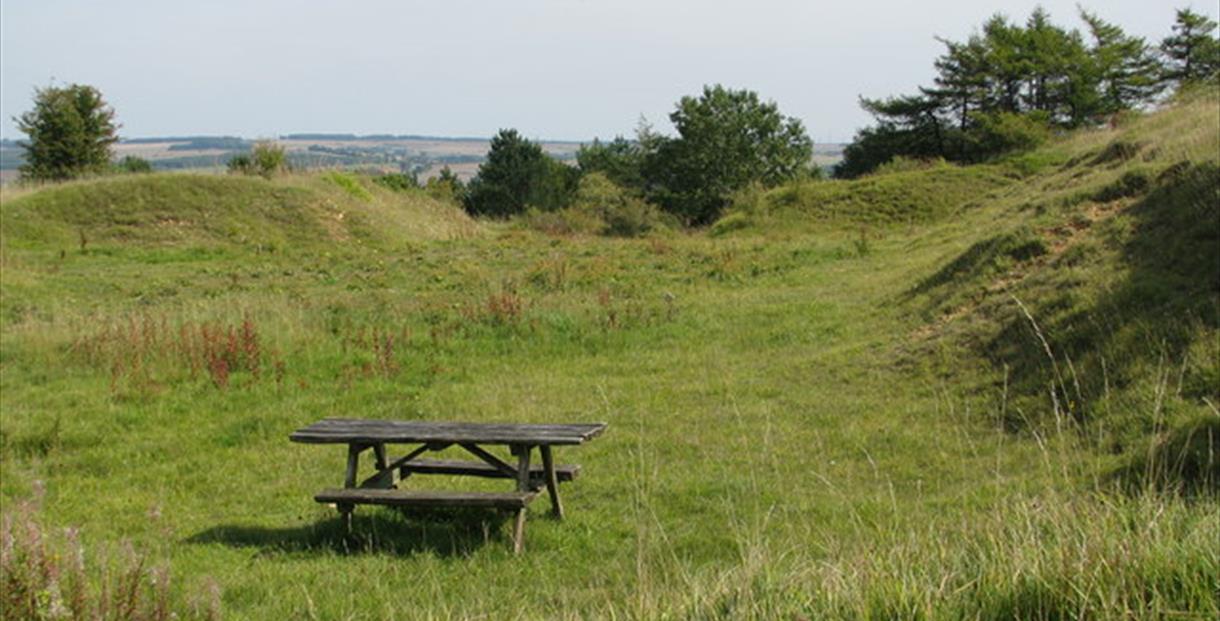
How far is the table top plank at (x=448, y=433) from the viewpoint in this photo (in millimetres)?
6613

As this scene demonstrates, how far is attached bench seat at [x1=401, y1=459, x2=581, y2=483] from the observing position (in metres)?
7.32

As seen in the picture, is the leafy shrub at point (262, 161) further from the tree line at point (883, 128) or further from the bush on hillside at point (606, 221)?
the bush on hillside at point (606, 221)

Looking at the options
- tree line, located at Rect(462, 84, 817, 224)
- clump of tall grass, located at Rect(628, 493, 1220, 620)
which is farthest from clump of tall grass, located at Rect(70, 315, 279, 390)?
tree line, located at Rect(462, 84, 817, 224)

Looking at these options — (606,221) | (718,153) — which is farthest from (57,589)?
(718,153)

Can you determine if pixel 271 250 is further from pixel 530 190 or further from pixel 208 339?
pixel 530 190

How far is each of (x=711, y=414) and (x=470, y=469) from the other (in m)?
2.96

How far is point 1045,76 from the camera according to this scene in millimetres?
45344

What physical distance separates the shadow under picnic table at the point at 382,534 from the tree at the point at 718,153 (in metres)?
50.6

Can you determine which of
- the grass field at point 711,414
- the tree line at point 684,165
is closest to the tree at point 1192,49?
the tree line at point 684,165

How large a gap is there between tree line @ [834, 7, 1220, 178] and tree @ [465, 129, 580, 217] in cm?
1830

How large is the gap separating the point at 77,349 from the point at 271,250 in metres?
14.9

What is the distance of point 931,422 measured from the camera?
912 cm

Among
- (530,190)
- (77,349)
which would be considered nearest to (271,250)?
(77,349)

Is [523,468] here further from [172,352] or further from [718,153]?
[718,153]
